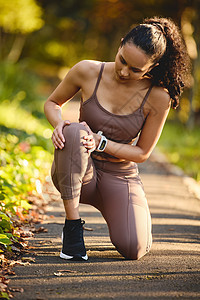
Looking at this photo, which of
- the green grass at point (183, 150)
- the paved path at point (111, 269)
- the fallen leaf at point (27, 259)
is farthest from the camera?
the green grass at point (183, 150)

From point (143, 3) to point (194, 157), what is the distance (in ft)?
19.0

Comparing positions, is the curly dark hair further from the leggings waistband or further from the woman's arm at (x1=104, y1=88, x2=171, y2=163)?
the leggings waistband

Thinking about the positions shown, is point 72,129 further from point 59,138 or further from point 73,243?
point 73,243

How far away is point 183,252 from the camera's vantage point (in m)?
2.95

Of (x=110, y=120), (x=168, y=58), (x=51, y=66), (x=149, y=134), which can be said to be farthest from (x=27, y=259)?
(x=51, y=66)

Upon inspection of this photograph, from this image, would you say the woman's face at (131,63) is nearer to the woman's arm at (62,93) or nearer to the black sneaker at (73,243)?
the woman's arm at (62,93)

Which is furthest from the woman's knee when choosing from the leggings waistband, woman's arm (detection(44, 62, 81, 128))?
the leggings waistband

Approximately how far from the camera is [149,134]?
116 inches

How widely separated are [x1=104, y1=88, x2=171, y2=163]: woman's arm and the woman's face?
0.22 m

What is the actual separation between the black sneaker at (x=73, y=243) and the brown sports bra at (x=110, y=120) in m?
0.67

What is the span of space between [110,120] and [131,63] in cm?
42

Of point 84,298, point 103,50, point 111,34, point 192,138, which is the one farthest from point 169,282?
point 103,50

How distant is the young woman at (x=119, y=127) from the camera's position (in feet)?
8.66

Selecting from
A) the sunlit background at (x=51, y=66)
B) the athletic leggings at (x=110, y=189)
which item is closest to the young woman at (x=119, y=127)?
the athletic leggings at (x=110, y=189)
